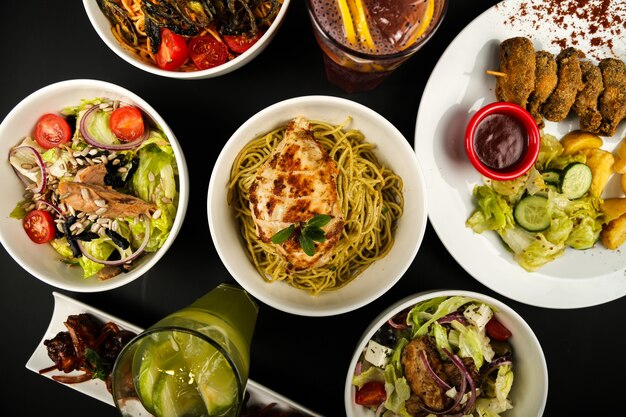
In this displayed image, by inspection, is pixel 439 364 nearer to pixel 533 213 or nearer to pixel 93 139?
pixel 533 213

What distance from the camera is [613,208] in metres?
2.56

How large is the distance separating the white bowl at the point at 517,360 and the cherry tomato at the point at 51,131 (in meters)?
1.71

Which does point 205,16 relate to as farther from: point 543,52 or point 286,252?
point 543,52

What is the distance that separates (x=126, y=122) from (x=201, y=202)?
1.90ft

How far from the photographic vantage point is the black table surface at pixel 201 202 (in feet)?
8.39

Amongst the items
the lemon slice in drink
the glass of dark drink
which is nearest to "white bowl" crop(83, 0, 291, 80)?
the glass of dark drink

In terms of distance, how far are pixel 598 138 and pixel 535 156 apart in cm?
49

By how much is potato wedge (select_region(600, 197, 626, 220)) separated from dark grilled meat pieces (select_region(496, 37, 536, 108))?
739 mm

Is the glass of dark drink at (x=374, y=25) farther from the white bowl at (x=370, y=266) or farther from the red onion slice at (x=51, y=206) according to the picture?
the red onion slice at (x=51, y=206)

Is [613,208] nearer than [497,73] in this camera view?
No

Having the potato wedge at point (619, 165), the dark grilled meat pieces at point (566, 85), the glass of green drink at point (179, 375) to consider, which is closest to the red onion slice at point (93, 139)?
the glass of green drink at point (179, 375)

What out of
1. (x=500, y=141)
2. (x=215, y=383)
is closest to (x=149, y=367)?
(x=215, y=383)

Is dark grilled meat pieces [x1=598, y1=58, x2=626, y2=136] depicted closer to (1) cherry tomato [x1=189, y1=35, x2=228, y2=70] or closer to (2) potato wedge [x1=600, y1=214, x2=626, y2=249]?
(2) potato wedge [x1=600, y1=214, x2=626, y2=249]

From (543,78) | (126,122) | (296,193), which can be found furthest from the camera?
(543,78)
